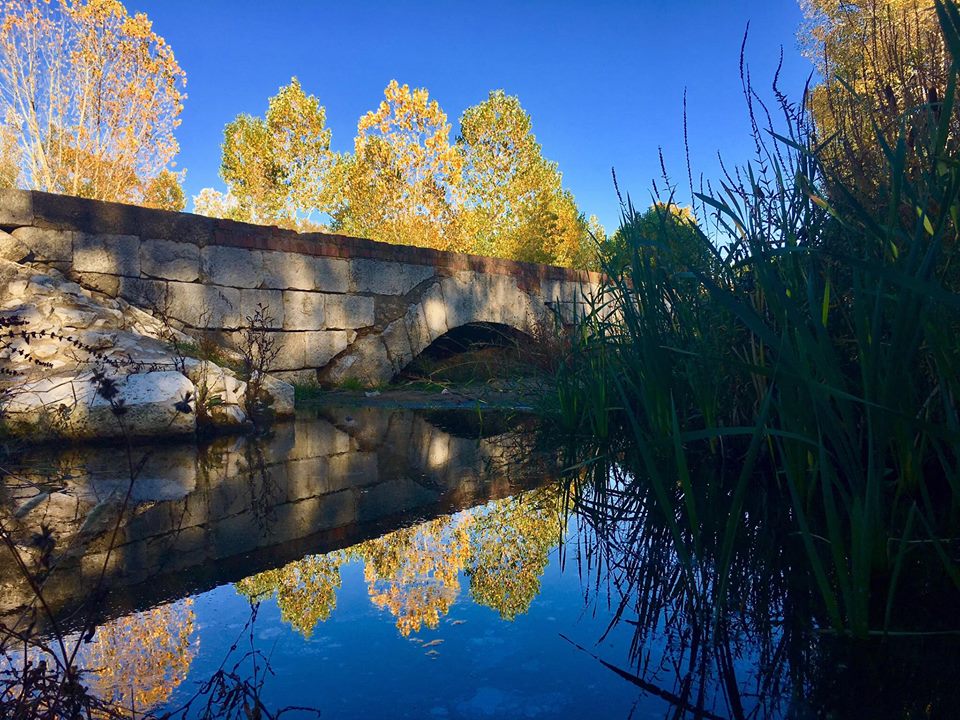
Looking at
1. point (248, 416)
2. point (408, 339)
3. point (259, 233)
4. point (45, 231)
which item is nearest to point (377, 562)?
point (248, 416)

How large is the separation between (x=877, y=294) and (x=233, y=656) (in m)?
1.12

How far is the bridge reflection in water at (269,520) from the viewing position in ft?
4.49

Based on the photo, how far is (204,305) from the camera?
5.27 metres

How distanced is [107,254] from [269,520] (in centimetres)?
365

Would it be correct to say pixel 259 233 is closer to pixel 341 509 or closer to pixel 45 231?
pixel 45 231

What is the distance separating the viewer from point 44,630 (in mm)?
1187

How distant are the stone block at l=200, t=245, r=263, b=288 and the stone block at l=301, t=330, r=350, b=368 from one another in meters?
0.68

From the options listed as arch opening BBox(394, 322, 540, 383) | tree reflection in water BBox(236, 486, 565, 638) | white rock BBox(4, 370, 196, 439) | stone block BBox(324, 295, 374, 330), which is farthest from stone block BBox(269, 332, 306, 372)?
tree reflection in water BBox(236, 486, 565, 638)

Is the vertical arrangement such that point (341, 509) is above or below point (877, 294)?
below

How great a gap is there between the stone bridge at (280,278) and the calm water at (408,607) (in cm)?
204

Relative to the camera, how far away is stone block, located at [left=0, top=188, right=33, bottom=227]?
171 inches

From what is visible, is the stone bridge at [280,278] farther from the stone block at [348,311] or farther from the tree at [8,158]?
the tree at [8,158]

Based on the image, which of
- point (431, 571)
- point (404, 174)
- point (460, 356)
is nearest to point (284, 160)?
point (404, 174)

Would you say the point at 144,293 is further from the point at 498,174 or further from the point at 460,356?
the point at 498,174
